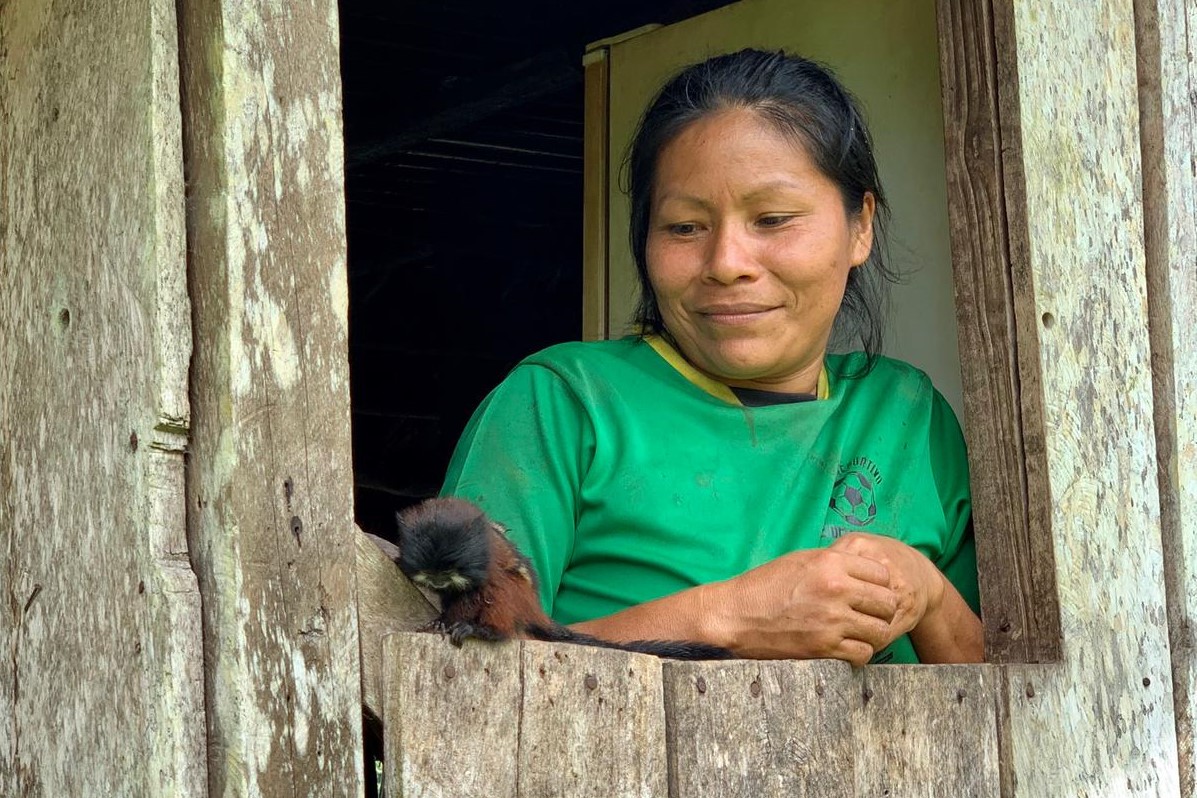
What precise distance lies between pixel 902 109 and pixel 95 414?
2.25 metres

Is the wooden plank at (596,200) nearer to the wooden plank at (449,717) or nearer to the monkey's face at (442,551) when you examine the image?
the monkey's face at (442,551)

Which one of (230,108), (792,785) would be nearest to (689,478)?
(792,785)

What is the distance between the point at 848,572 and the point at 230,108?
125 cm

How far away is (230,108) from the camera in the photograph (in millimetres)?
2021

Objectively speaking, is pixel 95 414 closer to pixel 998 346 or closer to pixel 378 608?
pixel 378 608

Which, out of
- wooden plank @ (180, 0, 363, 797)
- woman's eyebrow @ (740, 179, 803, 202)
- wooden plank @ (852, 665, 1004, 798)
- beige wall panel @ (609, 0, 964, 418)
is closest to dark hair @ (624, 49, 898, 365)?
woman's eyebrow @ (740, 179, 803, 202)

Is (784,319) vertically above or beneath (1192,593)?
above

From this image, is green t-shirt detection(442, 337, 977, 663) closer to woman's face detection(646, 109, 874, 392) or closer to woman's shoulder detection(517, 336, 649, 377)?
woman's shoulder detection(517, 336, 649, 377)

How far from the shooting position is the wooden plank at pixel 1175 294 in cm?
309

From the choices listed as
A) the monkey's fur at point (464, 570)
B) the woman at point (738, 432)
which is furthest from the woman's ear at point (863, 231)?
the monkey's fur at point (464, 570)

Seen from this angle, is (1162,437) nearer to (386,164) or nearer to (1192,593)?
(1192,593)

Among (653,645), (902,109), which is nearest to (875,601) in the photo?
(653,645)

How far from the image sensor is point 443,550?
2.22 m

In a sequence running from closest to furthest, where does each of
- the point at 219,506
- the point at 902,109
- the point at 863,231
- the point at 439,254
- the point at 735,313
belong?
the point at 219,506 → the point at 735,313 → the point at 863,231 → the point at 902,109 → the point at 439,254
